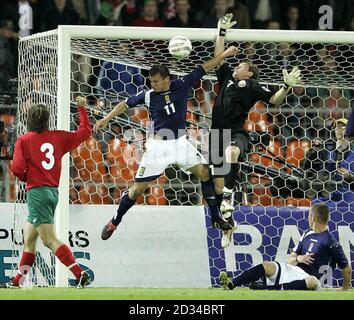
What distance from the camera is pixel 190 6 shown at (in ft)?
51.5

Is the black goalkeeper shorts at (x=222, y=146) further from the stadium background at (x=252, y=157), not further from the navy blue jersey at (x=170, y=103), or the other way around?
the stadium background at (x=252, y=157)

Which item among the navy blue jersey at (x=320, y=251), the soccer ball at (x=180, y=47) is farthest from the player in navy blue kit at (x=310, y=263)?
the soccer ball at (x=180, y=47)

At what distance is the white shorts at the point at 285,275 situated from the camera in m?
10.3

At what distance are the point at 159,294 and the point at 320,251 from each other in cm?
174

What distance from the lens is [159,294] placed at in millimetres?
9523

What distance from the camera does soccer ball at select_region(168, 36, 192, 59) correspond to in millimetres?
10555

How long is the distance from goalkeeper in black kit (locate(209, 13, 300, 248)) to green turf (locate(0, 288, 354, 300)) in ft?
4.30

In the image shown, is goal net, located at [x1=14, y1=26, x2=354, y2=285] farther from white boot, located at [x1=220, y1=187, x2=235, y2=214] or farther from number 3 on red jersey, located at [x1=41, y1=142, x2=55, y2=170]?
number 3 on red jersey, located at [x1=41, y1=142, x2=55, y2=170]

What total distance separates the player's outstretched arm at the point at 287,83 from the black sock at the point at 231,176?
65cm

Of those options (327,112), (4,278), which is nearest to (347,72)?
(327,112)

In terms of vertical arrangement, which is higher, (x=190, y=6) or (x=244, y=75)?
(x=190, y=6)

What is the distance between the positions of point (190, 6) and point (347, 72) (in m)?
4.22

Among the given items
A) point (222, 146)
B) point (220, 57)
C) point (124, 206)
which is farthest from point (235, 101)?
point (124, 206)
